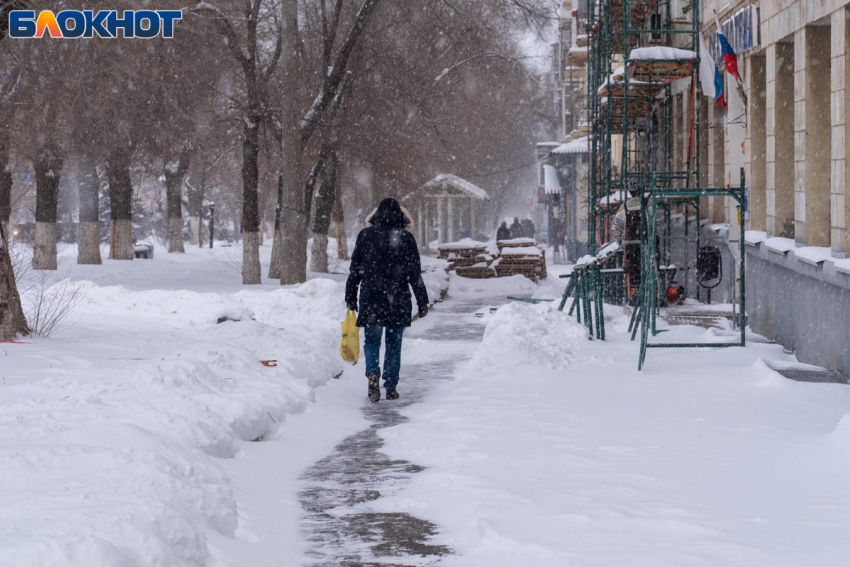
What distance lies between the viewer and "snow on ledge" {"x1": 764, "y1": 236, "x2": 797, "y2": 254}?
12.3 m

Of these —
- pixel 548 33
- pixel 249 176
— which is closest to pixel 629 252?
pixel 548 33

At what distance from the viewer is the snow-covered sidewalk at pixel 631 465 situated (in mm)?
4445

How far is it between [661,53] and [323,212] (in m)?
11.4

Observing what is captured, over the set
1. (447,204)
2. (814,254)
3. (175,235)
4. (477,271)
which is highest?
(447,204)

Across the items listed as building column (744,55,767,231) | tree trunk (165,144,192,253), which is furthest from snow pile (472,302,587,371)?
tree trunk (165,144,192,253)

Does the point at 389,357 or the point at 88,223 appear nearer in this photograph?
the point at 389,357

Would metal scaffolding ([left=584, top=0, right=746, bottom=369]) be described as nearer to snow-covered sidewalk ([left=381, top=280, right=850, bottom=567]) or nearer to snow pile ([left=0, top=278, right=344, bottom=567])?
snow-covered sidewalk ([left=381, top=280, right=850, bottom=567])

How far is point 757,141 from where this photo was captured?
14688mm

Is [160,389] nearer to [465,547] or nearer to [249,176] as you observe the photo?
[465,547]

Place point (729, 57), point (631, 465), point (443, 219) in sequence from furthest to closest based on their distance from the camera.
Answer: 1. point (443, 219)
2. point (729, 57)
3. point (631, 465)

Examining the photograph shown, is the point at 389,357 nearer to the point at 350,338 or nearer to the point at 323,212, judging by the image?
the point at 350,338

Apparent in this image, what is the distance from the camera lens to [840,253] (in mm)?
10250

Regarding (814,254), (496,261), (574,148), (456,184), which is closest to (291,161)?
(814,254)

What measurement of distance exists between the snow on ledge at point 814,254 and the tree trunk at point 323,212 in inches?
569
